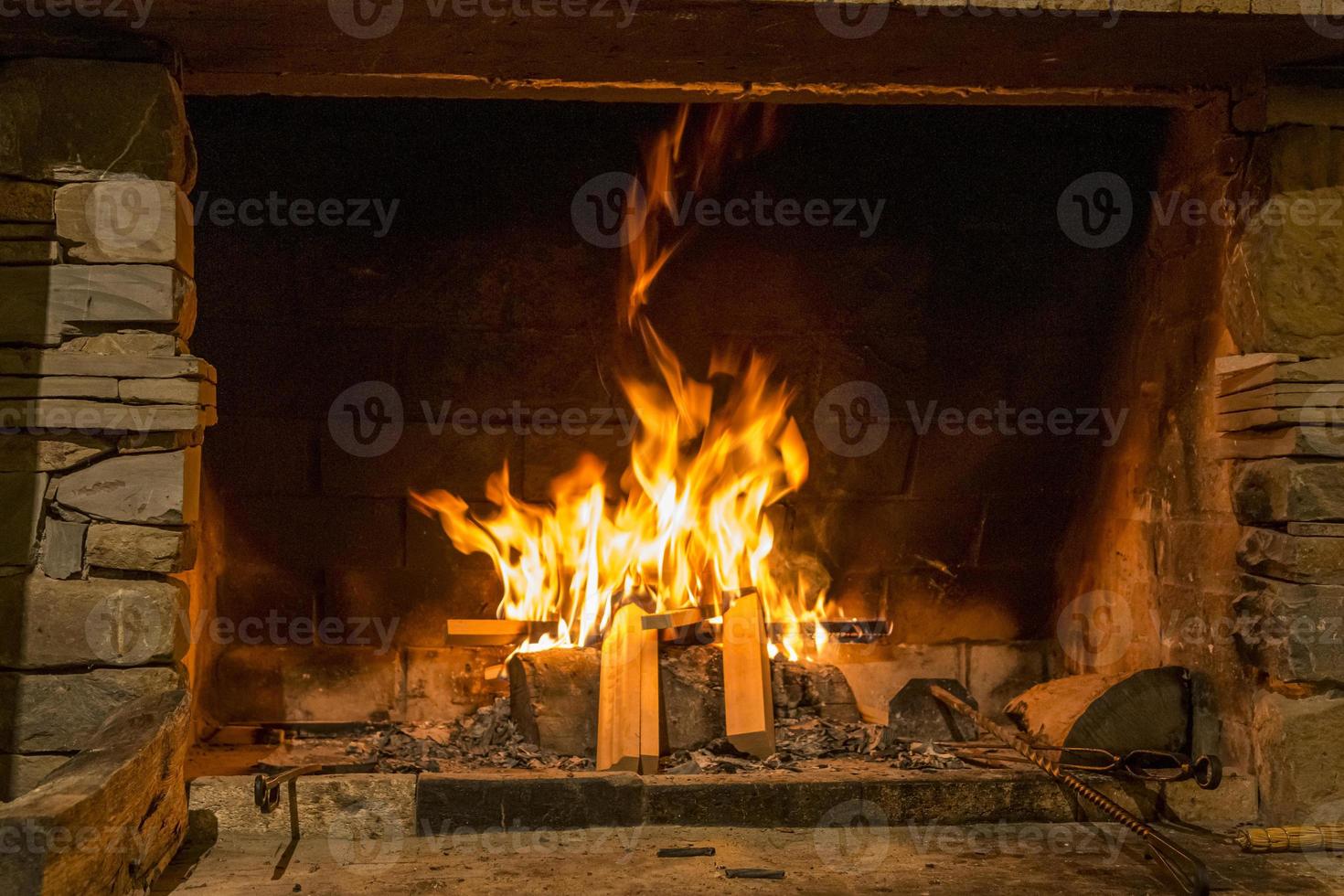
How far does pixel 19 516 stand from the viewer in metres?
3.05

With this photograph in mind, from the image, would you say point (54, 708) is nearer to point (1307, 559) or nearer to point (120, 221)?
point (120, 221)

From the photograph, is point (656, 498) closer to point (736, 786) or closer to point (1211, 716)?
point (736, 786)

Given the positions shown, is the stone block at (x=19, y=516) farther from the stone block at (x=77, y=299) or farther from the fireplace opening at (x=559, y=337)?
the fireplace opening at (x=559, y=337)

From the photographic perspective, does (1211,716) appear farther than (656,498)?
No

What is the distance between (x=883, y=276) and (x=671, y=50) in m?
1.50

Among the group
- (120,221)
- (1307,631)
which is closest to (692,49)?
(120,221)

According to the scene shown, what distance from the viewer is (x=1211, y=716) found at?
3648 millimetres

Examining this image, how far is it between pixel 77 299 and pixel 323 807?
174 cm

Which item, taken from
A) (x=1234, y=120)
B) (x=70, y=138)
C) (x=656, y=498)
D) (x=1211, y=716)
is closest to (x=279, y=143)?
(x=70, y=138)

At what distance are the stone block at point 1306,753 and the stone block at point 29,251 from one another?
4.01 m

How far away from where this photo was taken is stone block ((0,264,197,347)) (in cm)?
305

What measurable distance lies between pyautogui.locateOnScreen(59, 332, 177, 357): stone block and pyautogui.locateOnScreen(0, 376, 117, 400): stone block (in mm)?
93

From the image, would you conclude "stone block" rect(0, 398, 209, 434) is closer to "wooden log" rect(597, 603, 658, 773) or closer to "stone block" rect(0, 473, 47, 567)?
"stone block" rect(0, 473, 47, 567)

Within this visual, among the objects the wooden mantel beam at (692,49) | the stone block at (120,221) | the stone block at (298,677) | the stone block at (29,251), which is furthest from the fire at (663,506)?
the stone block at (29,251)
